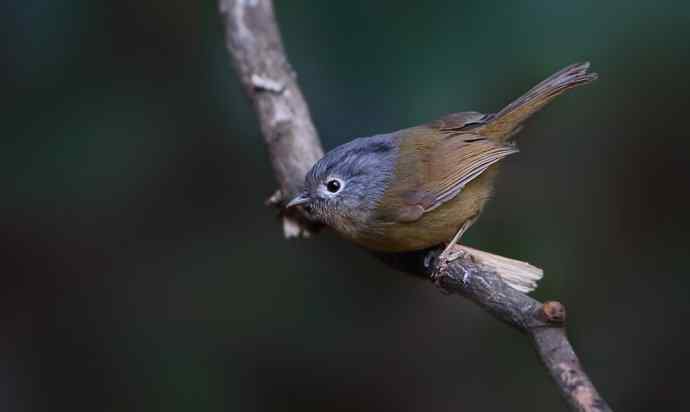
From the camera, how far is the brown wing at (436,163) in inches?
151

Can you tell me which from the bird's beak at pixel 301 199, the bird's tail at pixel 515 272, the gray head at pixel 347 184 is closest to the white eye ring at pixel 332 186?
the gray head at pixel 347 184

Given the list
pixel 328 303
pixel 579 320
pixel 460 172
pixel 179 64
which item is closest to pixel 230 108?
pixel 179 64

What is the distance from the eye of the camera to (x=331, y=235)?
5.28 m

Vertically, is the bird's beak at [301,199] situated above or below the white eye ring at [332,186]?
below

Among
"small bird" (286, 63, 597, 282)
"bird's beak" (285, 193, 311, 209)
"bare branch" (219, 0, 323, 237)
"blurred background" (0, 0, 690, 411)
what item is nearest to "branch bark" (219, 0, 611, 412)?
"bare branch" (219, 0, 323, 237)

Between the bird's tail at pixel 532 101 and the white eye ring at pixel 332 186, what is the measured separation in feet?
2.93

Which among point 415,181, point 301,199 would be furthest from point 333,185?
point 415,181

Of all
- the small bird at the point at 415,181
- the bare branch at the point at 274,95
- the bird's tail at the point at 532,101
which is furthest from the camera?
the bare branch at the point at 274,95

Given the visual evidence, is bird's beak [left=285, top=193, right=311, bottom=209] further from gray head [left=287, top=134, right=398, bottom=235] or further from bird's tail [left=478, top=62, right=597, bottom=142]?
bird's tail [left=478, top=62, right=597, bottom=142]

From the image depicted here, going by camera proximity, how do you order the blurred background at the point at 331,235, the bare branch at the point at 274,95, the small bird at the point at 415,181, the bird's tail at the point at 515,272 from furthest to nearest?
1. the blurred background at the point at 331,235
2. the bare branch at the point at 274,95
3. the small bird at the point at 415,181
4. the bird's tail at the point at 515,272

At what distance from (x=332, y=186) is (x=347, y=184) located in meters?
0.09

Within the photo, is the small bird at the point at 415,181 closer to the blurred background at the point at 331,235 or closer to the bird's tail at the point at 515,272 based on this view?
the bird's tail at the point at 515,272

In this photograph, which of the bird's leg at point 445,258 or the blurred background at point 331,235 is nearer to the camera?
the bird's leg at point 445,258

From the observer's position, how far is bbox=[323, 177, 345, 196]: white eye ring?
387cm
